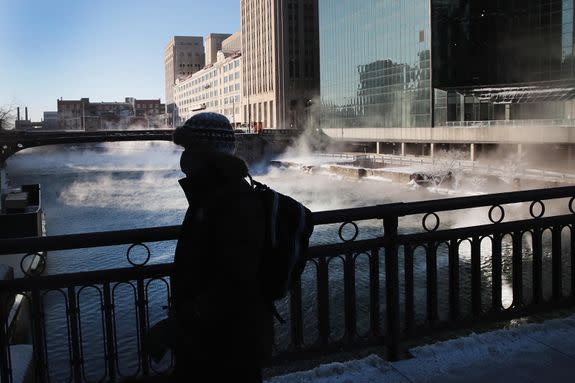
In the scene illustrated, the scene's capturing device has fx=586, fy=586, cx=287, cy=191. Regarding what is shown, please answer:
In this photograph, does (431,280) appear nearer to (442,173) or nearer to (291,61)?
(442,173)

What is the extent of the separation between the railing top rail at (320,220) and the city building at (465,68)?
45389mm

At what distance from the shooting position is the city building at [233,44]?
16475 cm

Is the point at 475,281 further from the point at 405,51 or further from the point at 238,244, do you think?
the point at 405,51

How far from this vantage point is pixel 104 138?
2945 inches

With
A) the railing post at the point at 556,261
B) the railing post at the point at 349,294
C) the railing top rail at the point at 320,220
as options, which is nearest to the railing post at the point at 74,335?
the railing top rail at the point at 320,220

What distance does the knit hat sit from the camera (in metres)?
2.50

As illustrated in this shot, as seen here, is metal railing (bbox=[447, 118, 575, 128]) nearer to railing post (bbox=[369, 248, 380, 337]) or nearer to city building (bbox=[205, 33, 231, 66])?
railing post (bbox=[369, 248, 380, 337])

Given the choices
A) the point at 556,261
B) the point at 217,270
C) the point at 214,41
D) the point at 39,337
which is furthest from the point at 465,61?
the point at 214,41

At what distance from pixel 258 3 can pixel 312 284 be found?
410 feet

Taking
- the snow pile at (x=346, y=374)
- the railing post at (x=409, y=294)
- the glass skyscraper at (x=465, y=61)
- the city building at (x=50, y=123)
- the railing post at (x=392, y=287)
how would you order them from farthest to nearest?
the city building at (x=50, y=123) → the glass skyscraper at (x=465, y=61) → the railing post at (x=409, y=294) → the railing post at (x=392, y=287) → the snow pile at (x=346, y=374)

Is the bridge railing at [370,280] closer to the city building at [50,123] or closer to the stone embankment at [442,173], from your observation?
the stone embankment at [442,173]

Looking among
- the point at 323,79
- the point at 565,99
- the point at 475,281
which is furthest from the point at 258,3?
the point at 475,281

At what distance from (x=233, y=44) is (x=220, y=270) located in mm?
175112

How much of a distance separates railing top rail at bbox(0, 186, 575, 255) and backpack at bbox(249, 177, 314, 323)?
4.01 feet
